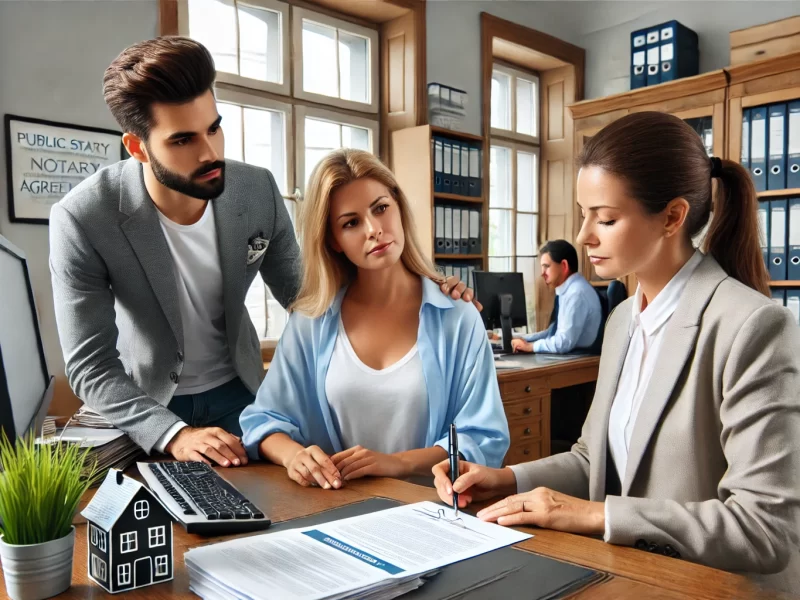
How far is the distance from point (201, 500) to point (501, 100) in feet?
17.1

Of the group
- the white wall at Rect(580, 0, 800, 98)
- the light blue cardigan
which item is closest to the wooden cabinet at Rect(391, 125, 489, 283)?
the white wall at Rect(580, 0, 800, 98)

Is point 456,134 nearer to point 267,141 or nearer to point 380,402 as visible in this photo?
point 267,141

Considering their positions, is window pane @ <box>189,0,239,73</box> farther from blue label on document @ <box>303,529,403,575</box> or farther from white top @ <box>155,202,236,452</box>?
blue label on document @ <box>303,529,403,575</box>

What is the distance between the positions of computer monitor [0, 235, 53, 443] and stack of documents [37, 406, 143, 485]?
0.31 feet

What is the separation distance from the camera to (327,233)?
5.79 ft

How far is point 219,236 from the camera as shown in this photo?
1.86 meters

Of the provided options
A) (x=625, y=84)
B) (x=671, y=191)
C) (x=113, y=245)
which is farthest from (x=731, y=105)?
(x=113, y=245)

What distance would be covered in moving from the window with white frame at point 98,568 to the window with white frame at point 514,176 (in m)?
4.91

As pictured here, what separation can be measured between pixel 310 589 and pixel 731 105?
4630 mm

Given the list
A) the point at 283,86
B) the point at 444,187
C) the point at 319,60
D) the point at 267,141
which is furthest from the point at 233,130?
the point at 444,187

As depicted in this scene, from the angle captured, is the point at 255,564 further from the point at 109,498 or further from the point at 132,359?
the point at 132,359

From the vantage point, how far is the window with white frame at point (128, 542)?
2.84 feet

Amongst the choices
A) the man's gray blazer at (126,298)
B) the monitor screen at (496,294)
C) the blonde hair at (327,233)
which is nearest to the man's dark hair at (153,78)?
the man's gray blazer at (126,298)

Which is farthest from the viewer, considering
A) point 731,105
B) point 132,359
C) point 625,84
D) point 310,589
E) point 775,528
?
point 625,84
